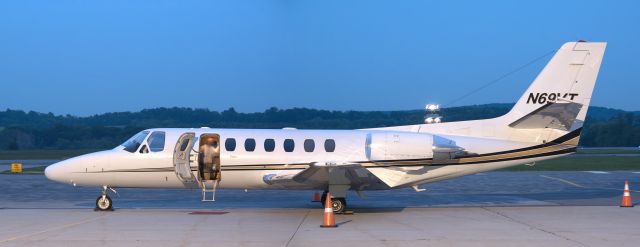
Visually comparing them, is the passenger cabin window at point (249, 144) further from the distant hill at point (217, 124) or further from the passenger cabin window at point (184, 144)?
the distant hill at point (217, 124)

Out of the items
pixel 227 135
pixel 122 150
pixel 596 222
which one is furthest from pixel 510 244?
pixel 122 150

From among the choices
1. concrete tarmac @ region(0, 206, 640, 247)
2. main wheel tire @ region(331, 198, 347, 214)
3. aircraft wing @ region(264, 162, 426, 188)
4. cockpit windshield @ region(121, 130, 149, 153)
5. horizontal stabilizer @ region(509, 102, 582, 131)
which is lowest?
concrete tarmac @ region(0, 206, 640, 247)

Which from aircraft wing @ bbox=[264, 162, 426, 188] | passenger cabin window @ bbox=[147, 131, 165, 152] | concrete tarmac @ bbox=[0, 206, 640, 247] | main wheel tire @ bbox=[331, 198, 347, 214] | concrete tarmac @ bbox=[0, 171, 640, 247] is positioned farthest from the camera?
passenger cabin window @ bbox=[147, 131, 165, 152]

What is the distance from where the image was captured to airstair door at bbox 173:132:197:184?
797 inches

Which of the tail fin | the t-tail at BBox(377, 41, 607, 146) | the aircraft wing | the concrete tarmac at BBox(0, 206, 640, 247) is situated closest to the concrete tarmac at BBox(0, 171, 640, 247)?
the concrete tarmac at BBox(0, 206, 640, 247)

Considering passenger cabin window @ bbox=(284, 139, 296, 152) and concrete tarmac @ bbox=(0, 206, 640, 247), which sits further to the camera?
passenger cabin window @ bbox=(284, 139, 296, 152)

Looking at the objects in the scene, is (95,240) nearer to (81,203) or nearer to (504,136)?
(81,203)

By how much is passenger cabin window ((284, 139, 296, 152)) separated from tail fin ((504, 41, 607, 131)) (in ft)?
19.7

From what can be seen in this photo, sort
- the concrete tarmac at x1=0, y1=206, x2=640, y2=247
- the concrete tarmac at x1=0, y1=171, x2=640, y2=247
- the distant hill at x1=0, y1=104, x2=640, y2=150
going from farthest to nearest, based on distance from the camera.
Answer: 1. the distant hill at x1=0, y1=104, x2=640, y2=150
2. the concrete tarmac at x1=0, y1=171, x2=640, y2=247
3. the concrete tarmac at x1=0, y1=206, x2=640, y2=247

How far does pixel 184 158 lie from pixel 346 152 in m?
4.06

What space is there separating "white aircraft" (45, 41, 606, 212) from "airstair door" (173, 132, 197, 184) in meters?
0.02

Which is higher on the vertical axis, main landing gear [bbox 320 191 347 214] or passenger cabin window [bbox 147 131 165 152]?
passenger cabin window [bbox 147 131 165 152]

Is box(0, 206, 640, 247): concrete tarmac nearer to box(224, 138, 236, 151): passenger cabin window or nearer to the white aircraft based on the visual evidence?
the white aircraft

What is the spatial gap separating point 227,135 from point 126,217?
10.8 feet
